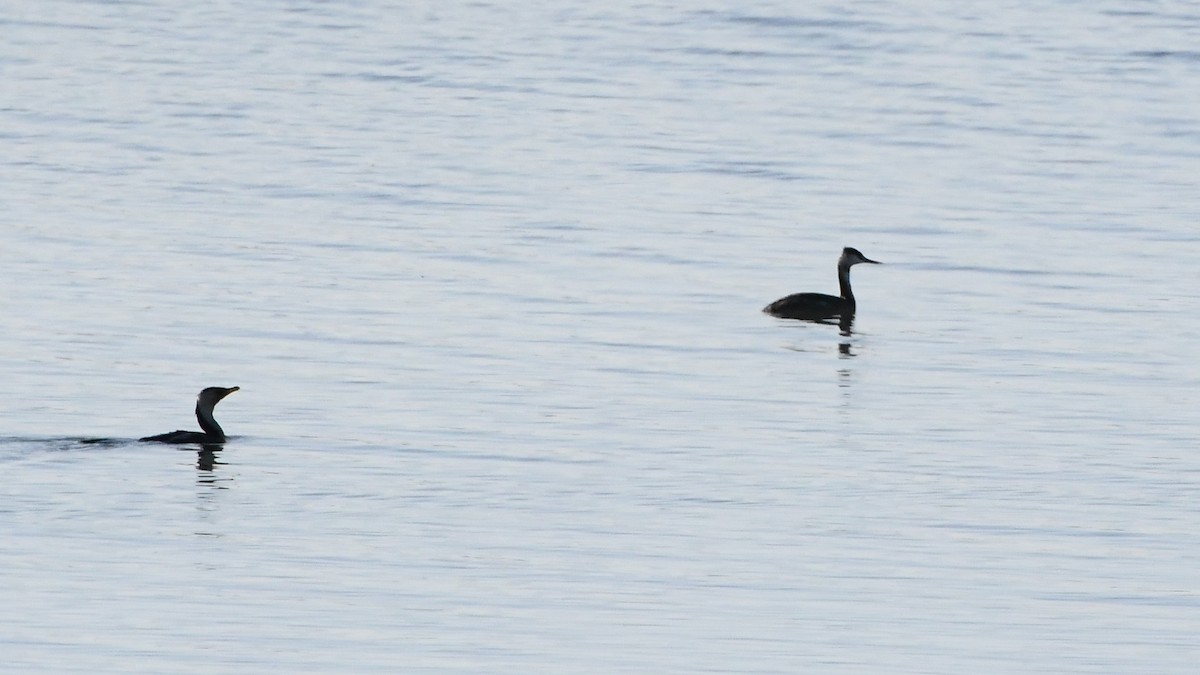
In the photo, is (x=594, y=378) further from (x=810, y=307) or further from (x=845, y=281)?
(x=845, y=281)

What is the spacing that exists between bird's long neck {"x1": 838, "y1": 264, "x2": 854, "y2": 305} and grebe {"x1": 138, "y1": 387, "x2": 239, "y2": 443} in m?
8.78

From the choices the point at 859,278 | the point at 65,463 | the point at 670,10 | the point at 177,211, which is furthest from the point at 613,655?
the point at 670,10

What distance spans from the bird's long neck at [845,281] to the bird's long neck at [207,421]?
8.86 m

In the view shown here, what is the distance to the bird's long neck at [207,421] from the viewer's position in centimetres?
1689

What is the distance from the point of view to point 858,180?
34500 mm

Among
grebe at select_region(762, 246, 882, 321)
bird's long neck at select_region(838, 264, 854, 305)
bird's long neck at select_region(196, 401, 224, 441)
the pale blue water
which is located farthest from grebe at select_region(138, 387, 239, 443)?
bird's long neck at select_region(838, 264, 854, 305)

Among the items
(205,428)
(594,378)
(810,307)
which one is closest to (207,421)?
(205,428)

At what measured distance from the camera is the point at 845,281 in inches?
981

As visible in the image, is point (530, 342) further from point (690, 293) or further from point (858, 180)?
point (858, 180)

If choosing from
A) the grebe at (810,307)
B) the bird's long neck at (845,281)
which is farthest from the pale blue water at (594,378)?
the bird's long neck at (845,281)

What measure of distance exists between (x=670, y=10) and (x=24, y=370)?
134ft

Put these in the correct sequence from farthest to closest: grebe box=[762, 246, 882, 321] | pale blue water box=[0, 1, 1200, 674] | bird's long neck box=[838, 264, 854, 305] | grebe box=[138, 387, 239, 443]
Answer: bird's long neck box=[838, 264, 854, 305] → grebe box=[762, 246, 882, 321] → grebe box=[138, 387, 239, 443] → pale blue water box=[0, 1, 1200, 674]

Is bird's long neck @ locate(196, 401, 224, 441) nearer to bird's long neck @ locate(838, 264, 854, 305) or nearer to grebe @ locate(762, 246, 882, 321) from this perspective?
grebe @ locate(762, 246, 882, 321)

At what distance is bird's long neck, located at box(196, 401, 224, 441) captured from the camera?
1689cm
